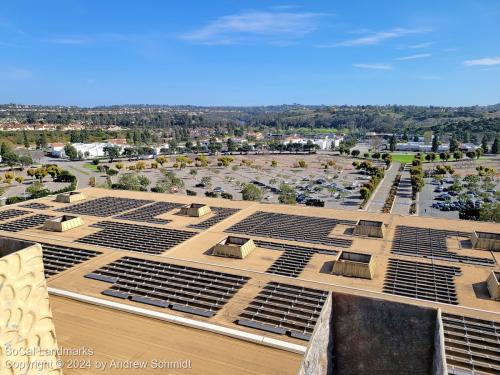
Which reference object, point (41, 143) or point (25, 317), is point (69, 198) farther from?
point (41, 143)

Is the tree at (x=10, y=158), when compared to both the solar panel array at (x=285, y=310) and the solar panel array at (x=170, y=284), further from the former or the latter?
the solar panel array at (x=285, y=310)

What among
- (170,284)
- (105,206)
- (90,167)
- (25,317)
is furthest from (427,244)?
(90,167)

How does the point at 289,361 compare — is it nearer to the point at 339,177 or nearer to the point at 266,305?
the point at 266,305

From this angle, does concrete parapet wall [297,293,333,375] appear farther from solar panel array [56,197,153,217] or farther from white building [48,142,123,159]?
white building [48,142,123,159]

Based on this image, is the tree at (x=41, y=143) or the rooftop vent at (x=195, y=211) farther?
the tree at (x=41, y=143)

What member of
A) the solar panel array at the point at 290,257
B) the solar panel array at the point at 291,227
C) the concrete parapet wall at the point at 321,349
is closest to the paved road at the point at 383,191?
the solar panel array at the point at 291,227

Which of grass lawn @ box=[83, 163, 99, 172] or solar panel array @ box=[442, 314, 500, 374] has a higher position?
solar panel array @ box=[442, 314, 500, 374]

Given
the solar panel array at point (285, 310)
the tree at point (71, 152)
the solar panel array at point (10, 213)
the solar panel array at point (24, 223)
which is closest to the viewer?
the solar panel array at point (285, 310)

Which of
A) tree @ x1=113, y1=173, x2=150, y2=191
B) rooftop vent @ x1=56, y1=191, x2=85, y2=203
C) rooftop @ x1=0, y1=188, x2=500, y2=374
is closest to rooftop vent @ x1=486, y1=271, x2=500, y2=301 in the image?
rooftop @ x1=0, y1=188, x2=500, y2=374
